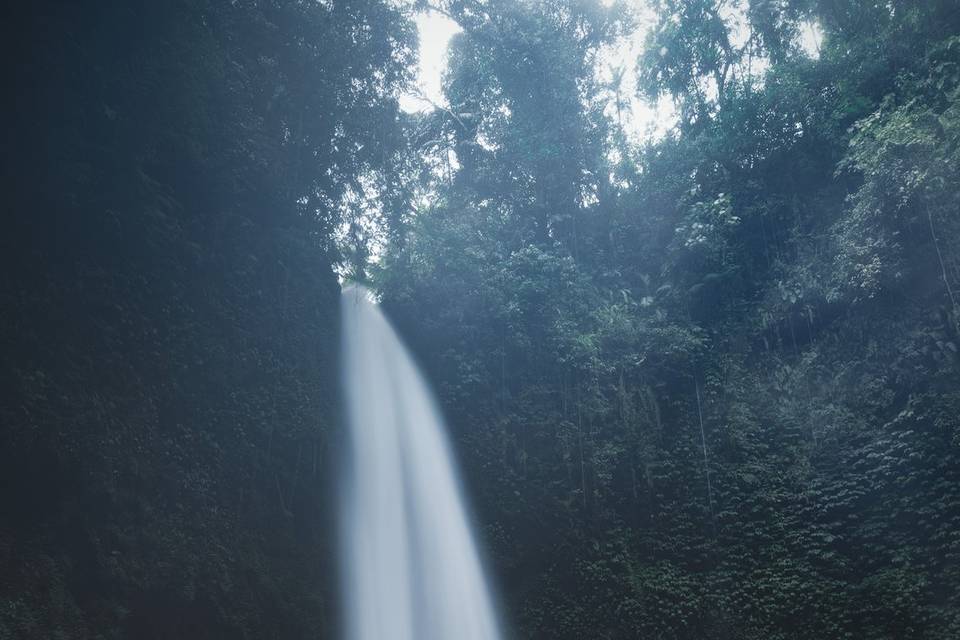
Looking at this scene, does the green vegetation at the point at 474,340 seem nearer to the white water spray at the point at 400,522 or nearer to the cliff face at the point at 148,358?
the cliff face at the point at 148,358

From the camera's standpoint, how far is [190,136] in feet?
31.8

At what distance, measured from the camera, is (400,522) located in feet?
37.2

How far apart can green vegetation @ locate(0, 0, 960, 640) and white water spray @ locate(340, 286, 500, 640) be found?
0.58 metres

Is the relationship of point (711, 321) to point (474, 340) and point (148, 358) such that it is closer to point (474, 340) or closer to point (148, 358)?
point (474, 340)

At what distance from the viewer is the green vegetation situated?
7117 millimetres

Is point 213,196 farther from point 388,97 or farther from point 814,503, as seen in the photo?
point 814,503

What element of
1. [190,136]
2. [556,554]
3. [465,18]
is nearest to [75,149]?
[190,136]

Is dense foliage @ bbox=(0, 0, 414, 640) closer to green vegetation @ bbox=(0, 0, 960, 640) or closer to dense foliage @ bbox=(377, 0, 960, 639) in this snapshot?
green vegetation @ bbox=(0, 0, 960, 640)

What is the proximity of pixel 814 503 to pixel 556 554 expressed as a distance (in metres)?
4.86

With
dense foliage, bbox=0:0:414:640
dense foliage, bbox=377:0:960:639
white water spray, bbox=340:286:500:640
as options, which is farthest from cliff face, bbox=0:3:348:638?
dense foliage, bbox=377:0:960:639

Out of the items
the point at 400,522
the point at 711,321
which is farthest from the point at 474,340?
the point at 711,321

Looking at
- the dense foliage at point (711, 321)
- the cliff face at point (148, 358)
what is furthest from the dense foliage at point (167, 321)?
the dense foliage at point (711, 321)

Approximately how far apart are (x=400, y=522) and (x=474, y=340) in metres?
5.13

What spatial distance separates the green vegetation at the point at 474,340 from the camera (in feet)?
23.4
